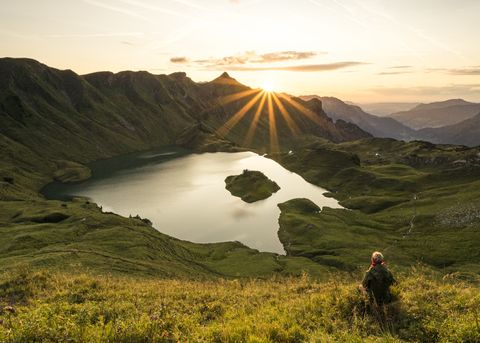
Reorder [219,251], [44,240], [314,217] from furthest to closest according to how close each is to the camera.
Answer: [314,217]
[219,251]
[44,240]

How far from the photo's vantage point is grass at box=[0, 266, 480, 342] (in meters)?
11.8

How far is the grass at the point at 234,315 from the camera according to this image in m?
11.8

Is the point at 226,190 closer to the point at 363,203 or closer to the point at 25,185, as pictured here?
the point at 363,203

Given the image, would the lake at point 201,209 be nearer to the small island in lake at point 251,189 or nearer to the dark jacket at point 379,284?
the small island in lake at point 251,189

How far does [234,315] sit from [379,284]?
659 cm

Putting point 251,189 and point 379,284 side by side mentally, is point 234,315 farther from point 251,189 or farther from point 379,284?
point 251,189

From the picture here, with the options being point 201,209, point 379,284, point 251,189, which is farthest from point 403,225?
point 379,284

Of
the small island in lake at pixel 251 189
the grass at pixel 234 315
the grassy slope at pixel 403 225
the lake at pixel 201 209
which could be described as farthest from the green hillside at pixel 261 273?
the small island in lake at pixel 251 189

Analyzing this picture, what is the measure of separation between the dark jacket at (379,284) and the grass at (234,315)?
476mm

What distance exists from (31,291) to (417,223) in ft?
446

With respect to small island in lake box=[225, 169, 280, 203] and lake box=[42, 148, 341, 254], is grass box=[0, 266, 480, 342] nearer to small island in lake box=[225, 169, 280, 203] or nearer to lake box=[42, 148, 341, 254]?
lake box=[42, 148, 341, 254]

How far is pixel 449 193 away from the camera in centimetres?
15400

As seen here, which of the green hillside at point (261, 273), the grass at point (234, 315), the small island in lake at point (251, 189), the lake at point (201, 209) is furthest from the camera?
the small island in lake at point (251, 189)

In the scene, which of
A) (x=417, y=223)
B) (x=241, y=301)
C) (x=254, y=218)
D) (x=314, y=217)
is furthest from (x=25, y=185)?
(x=241, y=301)
